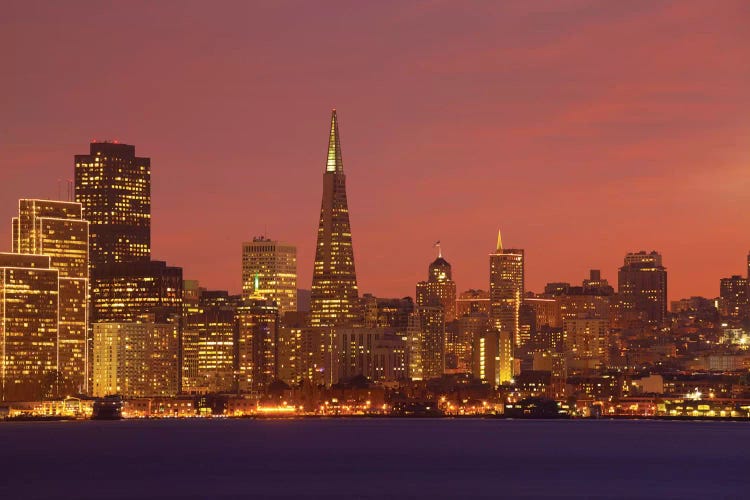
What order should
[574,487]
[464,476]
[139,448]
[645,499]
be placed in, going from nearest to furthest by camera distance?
[645,499]
[574,487]
[464,476]
[139,448]

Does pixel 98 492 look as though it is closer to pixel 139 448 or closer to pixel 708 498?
pixel 708 498

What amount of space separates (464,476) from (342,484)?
13134 mm

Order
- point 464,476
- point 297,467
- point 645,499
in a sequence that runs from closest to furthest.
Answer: point 645,499 → point 464,476 → point 297,467

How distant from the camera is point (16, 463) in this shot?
167m

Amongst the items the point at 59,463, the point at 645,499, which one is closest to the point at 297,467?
the point at 59,463

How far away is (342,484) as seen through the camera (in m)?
144

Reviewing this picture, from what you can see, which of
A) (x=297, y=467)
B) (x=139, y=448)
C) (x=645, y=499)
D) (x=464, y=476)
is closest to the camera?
(x=645, y=499)

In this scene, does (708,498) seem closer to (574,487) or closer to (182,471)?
(574,487)

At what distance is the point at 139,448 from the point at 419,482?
6103 centimetres

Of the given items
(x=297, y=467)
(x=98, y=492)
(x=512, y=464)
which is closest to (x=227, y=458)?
(x=297, y=467)

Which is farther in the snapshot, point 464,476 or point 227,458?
point 227,458

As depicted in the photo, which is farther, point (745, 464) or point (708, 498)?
point (745, 464)

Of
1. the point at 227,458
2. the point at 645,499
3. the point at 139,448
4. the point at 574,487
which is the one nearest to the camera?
the point at 645,499

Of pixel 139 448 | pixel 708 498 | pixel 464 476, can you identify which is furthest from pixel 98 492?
pixel 139 448
